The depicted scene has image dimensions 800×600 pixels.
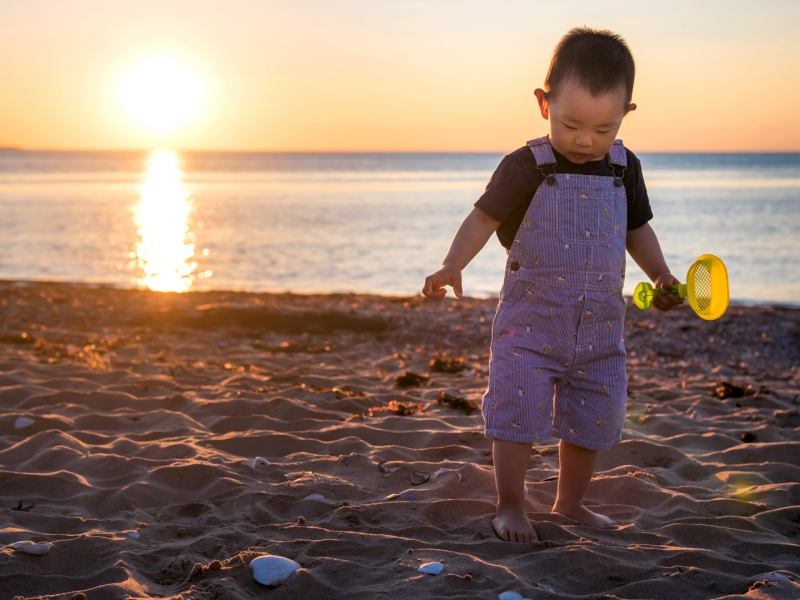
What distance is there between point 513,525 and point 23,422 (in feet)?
9.65

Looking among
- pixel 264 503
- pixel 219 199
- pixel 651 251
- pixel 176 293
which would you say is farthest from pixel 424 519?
pixel 219 199

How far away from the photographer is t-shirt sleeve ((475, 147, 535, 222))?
302 cm

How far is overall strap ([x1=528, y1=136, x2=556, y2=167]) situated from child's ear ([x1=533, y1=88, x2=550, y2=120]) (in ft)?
0.32

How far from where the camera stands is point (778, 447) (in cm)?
404

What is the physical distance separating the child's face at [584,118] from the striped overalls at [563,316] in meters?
0.13

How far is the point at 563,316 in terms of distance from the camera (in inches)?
118

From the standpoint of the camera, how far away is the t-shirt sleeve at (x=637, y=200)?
→ 3.21 metres

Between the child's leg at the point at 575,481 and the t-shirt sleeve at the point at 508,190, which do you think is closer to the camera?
the t-shirt sleeve at the point at 508,190

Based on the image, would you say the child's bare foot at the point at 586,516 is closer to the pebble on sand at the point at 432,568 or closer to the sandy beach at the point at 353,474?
the sandy beach at the point at 353,474

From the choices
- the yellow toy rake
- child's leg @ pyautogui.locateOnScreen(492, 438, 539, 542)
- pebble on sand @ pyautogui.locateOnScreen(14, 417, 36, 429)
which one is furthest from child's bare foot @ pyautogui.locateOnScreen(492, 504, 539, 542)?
pebble on sand @ pyautogui.locateOnScreen(14, 417, 36, 429)

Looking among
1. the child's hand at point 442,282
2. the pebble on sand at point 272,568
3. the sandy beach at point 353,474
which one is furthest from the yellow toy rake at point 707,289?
the pebble on sand at point 272,568

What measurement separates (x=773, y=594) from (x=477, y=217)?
169 centimetres

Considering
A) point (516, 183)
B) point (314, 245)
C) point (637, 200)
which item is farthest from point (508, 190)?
point (314, 245)

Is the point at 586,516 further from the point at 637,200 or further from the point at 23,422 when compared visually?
the point at 23,422
